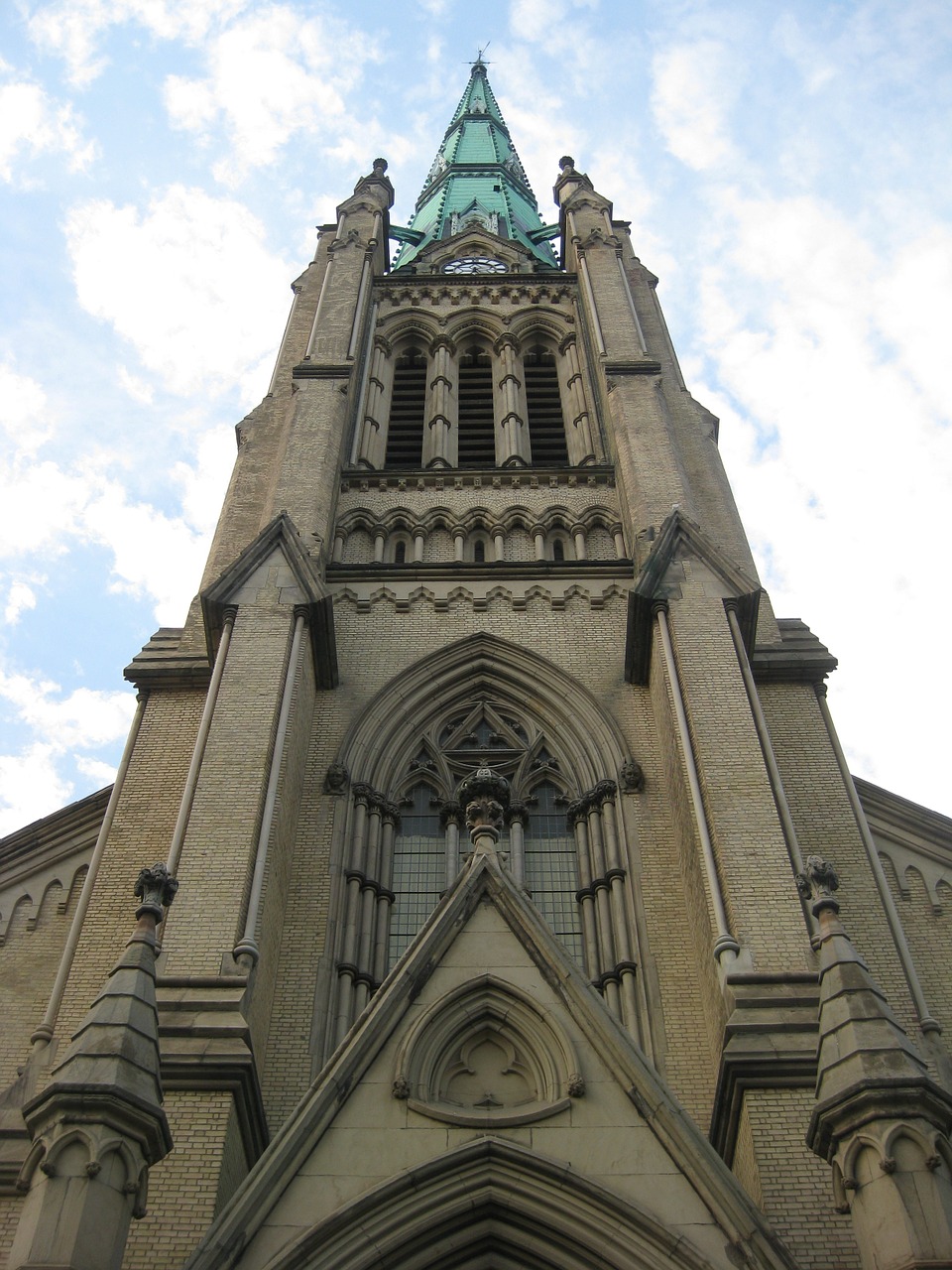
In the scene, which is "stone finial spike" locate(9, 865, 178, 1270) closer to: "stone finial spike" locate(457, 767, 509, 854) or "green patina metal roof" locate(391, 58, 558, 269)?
"stone finial spike" locate(457, 767, 509, 854)

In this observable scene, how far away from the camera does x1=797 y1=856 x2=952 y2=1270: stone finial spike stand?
24.4ft

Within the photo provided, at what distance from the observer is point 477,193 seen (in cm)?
4294

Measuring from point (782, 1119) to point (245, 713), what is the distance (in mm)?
6686

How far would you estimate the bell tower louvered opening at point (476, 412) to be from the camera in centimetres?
2291

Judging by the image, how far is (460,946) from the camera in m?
10.3

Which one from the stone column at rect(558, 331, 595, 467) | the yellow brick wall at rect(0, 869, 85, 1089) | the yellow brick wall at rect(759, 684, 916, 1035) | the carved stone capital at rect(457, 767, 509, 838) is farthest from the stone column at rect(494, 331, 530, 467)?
the carved stone capital at rect(457, 767, 509, 838)

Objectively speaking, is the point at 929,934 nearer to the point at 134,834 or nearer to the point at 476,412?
the point at 134,834

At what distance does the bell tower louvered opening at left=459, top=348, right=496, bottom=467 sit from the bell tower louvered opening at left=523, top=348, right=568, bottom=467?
0.70 metres

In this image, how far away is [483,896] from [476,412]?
1516cm

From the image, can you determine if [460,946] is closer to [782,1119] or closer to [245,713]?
[782,1119]

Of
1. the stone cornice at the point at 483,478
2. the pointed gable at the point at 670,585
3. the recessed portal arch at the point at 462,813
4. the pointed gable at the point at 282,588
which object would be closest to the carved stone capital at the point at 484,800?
the recessed portal arch at the point at 462,813

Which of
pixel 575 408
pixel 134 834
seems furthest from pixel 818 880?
pixel 575 408

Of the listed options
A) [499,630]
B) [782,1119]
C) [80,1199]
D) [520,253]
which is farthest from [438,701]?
[520,253]

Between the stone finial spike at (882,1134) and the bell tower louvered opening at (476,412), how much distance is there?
14.5 meters
